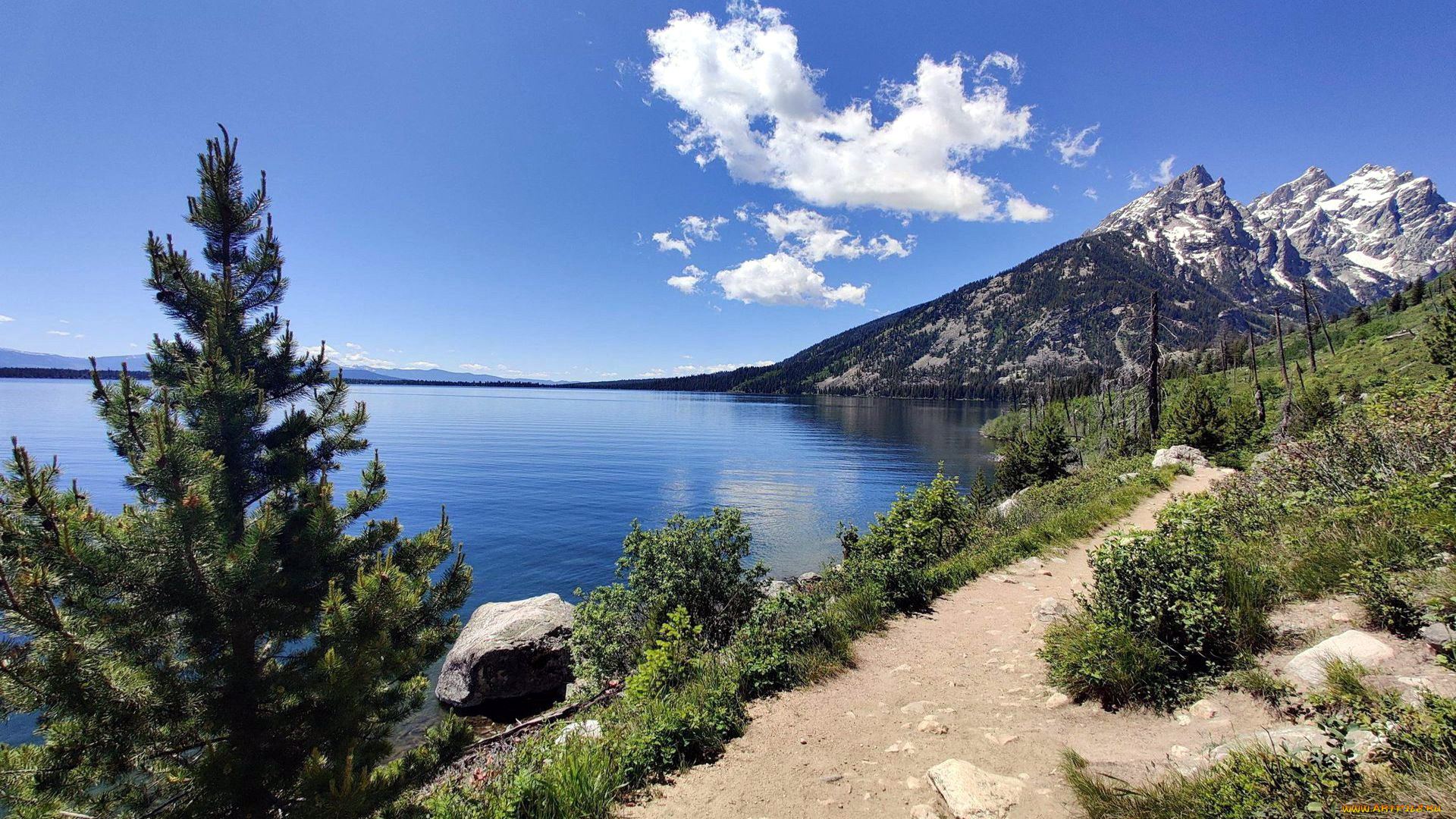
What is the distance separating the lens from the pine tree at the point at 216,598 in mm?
4695

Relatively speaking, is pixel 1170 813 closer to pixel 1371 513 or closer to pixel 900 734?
pixel 900 734

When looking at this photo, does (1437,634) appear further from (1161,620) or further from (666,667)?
(666,667)

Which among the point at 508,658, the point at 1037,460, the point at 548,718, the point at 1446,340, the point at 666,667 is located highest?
the point at 1446,340

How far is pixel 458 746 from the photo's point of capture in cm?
696

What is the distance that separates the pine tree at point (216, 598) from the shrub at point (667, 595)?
492cm

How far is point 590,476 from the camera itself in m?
52.2

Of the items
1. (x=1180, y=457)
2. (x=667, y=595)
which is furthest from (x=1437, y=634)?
(x=1180, y=457)

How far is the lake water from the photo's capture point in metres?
29.8

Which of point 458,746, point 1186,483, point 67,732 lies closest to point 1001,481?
point 1186,483

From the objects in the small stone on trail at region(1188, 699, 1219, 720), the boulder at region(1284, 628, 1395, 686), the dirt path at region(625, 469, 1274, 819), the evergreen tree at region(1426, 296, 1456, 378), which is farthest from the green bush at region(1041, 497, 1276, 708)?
the evergreen tree at region(1426, 296, 1456, 378)

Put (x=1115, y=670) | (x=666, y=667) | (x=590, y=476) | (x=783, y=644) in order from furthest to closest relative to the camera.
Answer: (x=590, y=476)
(x=783, y=644)
(x=666, y=667)
(x=1115, y=670)

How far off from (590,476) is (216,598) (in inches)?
1871

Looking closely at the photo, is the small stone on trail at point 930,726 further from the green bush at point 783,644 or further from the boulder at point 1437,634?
the boulder at point 1437,634

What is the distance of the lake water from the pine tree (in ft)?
6.77
